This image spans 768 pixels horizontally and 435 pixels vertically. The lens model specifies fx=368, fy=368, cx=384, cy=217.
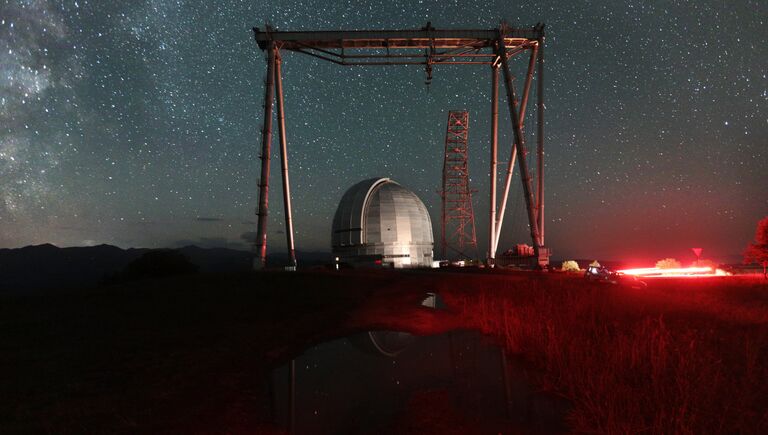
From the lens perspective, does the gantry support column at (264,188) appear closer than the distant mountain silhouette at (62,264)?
Yes

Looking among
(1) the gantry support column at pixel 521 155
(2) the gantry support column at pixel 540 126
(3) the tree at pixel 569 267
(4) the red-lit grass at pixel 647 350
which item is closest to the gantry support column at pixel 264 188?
(4) the red-lit grass at pixel 647 350

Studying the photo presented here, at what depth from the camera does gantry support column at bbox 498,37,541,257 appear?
28.0 meters

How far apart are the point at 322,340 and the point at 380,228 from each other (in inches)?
1323

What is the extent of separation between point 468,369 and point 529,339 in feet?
Answer: 7.15

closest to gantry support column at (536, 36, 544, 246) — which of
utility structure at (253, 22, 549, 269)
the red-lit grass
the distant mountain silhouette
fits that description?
utility structure at (253, 22, 549, 269)

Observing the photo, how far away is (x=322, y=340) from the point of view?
405 inches

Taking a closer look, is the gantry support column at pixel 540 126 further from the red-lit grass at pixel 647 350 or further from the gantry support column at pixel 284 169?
the gantry support column at pixel 284 169

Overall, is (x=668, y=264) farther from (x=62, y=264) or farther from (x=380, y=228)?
Result: (x=62, y=264)

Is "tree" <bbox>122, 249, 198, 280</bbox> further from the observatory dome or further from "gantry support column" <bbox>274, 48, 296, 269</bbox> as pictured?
the observatory dome

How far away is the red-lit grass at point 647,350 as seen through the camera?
4.60 m

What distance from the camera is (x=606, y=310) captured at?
1082 centimetres

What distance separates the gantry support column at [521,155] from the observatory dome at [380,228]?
18508 mm

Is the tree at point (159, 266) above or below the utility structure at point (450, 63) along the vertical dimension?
below

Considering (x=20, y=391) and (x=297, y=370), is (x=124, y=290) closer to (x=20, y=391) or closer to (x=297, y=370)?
(x=20, y=391)
